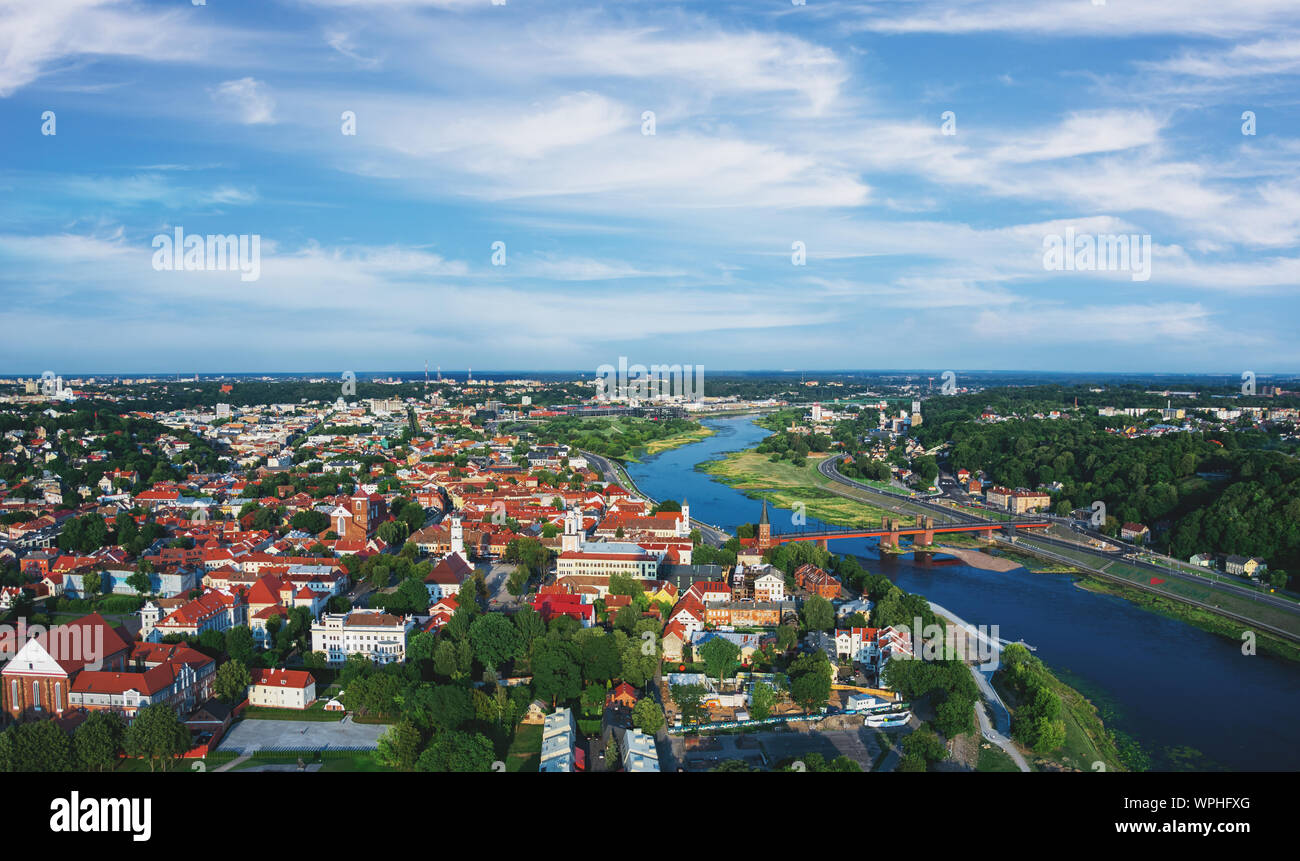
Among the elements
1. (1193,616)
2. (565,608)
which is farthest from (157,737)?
(1193,616)

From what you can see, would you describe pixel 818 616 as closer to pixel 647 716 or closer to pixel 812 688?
pixel 812 688

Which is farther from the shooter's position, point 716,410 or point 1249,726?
point 716,410

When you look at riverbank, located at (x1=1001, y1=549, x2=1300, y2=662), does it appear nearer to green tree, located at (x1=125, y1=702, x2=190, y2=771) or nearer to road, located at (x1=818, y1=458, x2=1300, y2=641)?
road, located at (x1=818, y1=458, x2=1300, y2=641)

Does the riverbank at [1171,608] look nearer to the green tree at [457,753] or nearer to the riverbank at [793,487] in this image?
the riverbank at [793,487]

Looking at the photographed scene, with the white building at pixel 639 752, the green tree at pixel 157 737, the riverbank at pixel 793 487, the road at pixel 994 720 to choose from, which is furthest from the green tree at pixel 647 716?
the riverbank at pixel 793 487

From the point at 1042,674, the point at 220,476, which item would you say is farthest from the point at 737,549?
the point at 220,476
